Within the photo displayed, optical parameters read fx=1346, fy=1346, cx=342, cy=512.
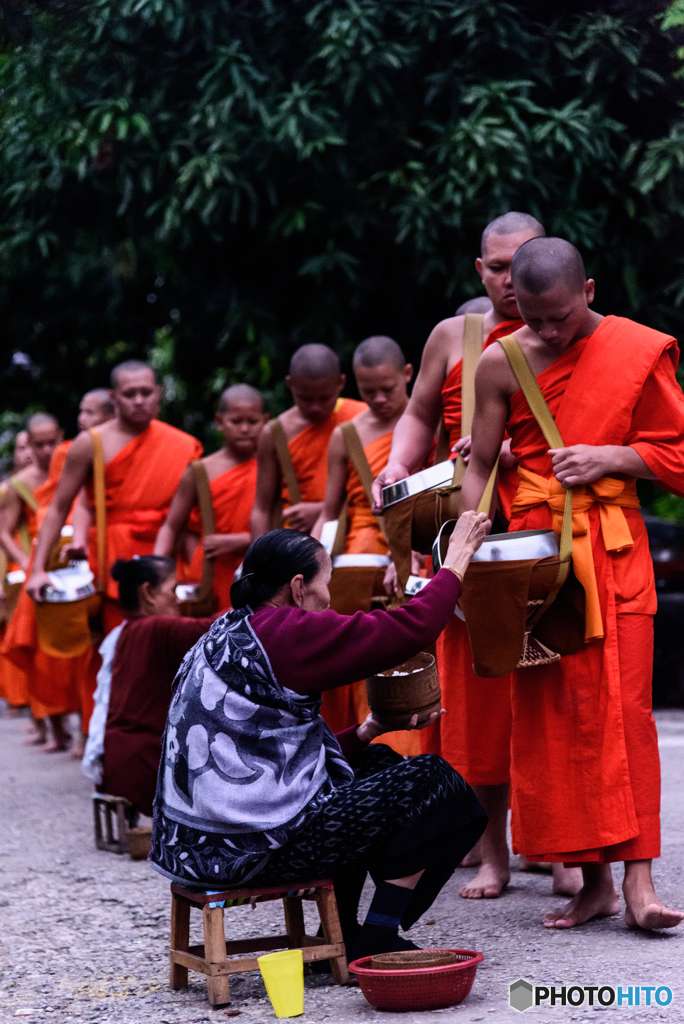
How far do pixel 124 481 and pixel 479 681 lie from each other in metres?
3.00

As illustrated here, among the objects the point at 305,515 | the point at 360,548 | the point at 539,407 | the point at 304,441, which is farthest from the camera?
the point at 304,441

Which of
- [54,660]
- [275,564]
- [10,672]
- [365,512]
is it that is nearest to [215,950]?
[275,564]

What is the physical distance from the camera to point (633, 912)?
3.52 metres

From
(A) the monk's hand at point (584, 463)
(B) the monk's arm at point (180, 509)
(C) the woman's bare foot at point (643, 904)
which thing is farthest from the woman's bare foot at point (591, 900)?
(B) the monk's arm at point (180, 509)

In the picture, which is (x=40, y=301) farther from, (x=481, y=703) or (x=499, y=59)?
(x=481, y=703)

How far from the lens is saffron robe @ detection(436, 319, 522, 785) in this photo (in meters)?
4.27

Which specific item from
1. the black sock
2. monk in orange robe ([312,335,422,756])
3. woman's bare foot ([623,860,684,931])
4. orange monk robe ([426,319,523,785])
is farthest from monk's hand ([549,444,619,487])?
monk in orange robe ([312,335,422,756])

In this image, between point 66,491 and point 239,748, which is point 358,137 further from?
point 239,748

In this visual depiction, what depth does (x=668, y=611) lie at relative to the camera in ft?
28.7

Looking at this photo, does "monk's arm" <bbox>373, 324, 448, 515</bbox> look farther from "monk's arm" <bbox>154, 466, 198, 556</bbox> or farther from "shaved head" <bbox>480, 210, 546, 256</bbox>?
"monk's arm" <bbox>154, 466, 198, 556</bbox>

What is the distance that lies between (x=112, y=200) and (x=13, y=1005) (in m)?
7.44

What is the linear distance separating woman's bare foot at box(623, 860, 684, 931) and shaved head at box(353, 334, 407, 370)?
219 centimetres

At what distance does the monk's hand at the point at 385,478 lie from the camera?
4230 millimetres

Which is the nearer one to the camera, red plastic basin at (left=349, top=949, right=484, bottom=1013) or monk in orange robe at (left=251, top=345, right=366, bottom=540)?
red plastic basin at (left=349, top=949, right=484, bottom=1013)
